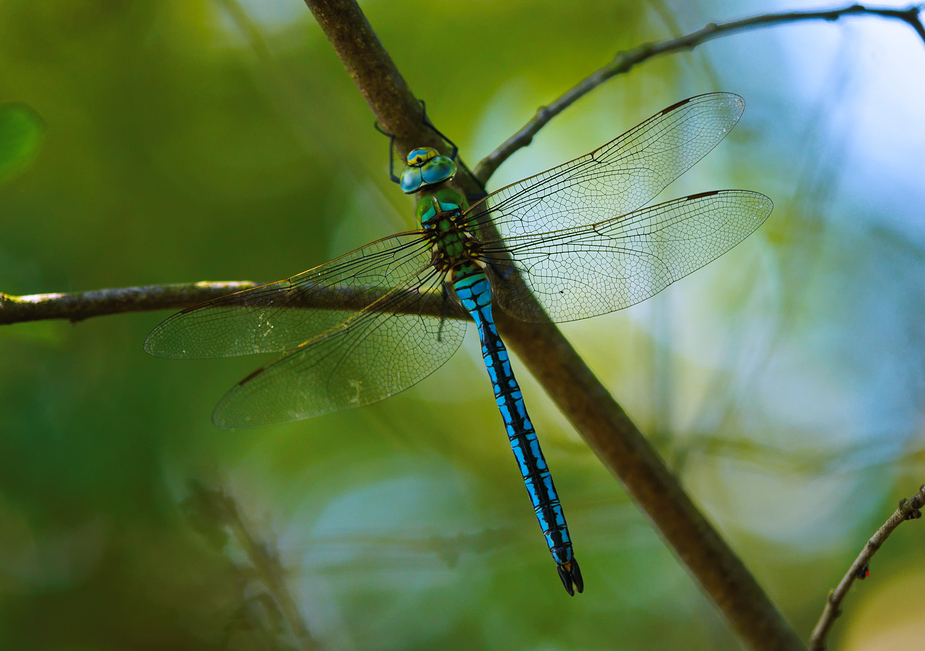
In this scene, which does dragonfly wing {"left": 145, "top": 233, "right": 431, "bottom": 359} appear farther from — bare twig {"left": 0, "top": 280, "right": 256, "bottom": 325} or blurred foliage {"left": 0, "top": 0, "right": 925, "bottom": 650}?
blurred foliage {"left": 0, "top": 0, "right": 925, "bottom": 650}

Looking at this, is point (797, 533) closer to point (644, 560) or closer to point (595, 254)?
point (644, 560)

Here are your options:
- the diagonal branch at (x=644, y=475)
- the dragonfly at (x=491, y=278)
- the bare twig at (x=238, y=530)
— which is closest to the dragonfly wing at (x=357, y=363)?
the dragonfly at (x=491, y=278)

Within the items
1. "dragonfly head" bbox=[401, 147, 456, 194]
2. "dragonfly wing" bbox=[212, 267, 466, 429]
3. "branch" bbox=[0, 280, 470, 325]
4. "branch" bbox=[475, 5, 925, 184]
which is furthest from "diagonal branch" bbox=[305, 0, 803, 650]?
"branch" bbox=[0, 280, 470, 325]

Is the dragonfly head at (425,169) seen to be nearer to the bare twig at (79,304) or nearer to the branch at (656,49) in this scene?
the branch at (656,49)

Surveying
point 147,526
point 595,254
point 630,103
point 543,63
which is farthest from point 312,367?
point 543,63

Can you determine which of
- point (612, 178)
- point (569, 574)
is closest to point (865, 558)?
point (569, 574)

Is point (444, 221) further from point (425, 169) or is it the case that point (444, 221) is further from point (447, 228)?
point (425, 169)
